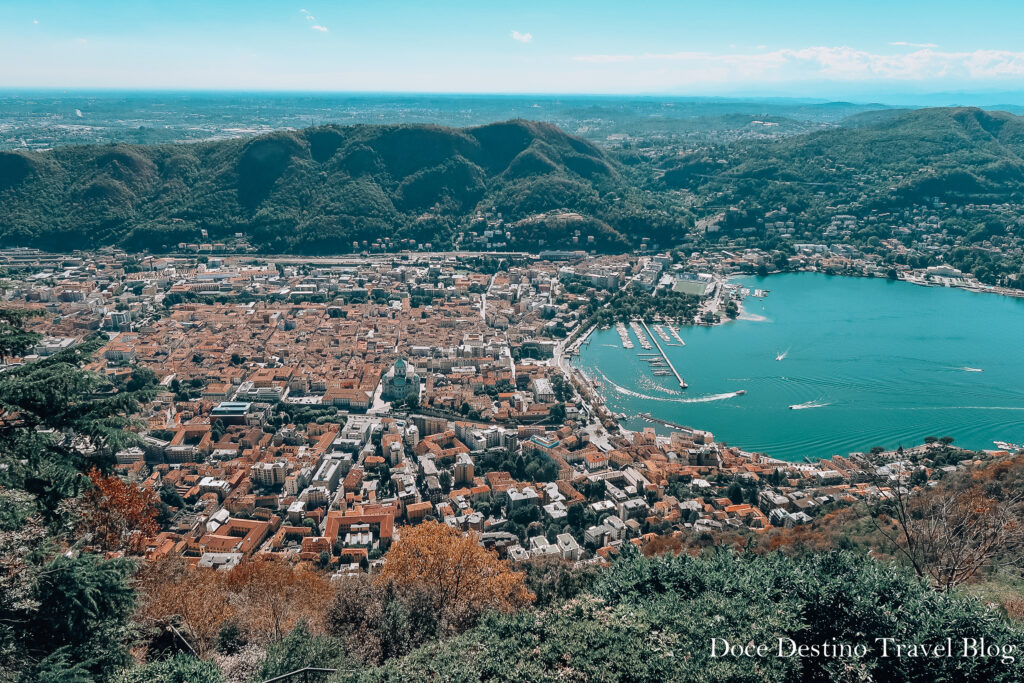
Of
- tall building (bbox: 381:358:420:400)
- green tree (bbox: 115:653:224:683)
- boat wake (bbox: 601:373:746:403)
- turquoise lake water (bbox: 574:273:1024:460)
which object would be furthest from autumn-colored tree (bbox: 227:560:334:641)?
boat wake (bbox: 601:373:746:403)

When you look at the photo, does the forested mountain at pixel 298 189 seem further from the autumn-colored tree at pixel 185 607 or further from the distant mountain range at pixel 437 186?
the autumn-colored tree at pixel 185 607

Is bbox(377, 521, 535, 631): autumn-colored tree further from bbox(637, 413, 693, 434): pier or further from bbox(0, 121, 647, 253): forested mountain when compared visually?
bbox(0, 121, 647, 253): forested mountain

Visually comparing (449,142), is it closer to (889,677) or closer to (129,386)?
(129,386)

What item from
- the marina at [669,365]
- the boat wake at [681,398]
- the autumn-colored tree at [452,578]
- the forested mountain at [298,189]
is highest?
the forested mountain at [298,189]

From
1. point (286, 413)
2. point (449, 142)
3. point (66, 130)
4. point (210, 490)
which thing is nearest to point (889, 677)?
point (210, 490)

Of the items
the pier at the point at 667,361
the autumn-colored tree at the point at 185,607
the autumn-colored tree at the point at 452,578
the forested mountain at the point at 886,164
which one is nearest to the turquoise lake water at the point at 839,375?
the pier at the point at 667,361
